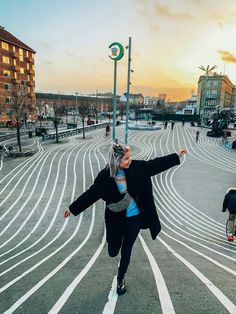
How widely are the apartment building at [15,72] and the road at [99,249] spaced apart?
40.6 metres

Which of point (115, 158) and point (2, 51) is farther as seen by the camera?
point (2, 51)

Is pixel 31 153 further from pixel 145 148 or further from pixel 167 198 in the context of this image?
pixel 167 198

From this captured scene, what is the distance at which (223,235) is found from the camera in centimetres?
716

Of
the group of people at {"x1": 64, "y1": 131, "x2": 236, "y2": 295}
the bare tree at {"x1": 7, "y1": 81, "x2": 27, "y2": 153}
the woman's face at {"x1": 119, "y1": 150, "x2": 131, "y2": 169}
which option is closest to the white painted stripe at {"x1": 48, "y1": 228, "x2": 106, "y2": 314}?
the group of people at {"x1": 64, "y1": 131, "x2": 236, "y2": 295}

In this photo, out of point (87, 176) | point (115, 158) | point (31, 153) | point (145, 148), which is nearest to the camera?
point (115, 158)

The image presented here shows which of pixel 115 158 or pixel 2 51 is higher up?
pixel 2 51

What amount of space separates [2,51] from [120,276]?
59362mm

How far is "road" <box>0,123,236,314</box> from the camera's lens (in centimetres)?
274

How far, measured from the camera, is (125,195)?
2824mm

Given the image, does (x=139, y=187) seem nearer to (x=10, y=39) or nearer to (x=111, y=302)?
(x=111, y=302)

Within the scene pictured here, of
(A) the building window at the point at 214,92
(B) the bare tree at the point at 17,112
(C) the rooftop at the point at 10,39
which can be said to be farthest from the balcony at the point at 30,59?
(A) the building window at the point at 214,92

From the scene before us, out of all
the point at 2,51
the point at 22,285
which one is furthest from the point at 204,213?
the point at 2,51

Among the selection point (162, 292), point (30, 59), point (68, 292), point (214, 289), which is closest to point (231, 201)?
point (214, 289)

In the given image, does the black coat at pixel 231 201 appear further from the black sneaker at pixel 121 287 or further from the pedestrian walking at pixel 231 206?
the black sneaker at pixel 121 287
